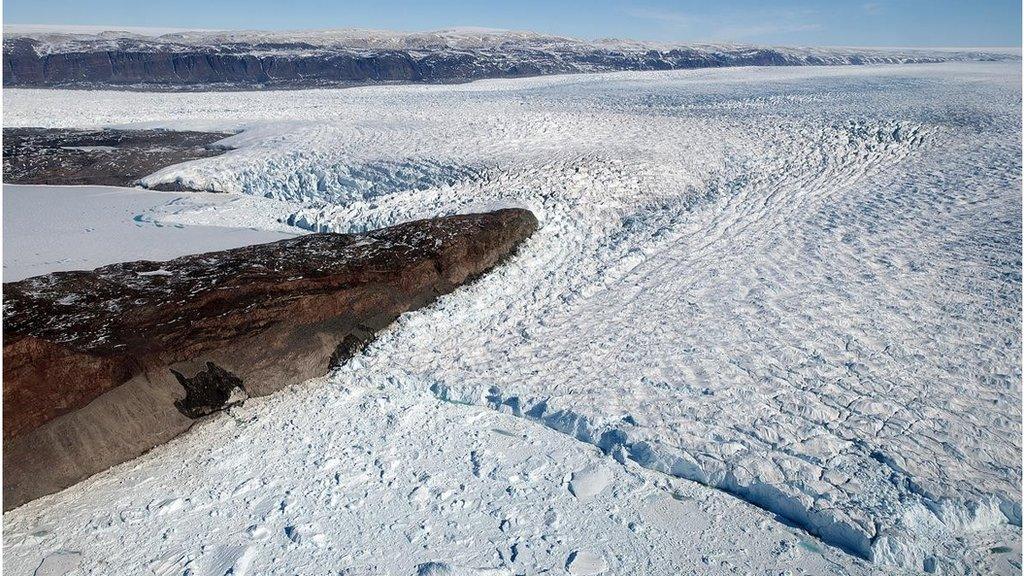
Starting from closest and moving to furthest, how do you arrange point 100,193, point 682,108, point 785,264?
point 785,264
point 100,193
point 682,108

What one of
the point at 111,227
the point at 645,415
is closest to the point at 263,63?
the point at 111,227

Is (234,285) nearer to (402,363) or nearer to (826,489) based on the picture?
(402,363)

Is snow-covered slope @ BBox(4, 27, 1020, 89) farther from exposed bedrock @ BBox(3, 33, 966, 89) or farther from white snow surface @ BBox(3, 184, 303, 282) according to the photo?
white snow surface @ BBox(3, 184, 303, 282)

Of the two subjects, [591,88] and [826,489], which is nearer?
[826,489]

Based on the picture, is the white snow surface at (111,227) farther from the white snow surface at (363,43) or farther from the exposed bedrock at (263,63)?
the white snow surface at (363,43)

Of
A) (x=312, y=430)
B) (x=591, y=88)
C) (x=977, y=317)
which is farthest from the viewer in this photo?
(x=591, y=88)

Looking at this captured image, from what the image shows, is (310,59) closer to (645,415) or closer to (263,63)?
(263,63)

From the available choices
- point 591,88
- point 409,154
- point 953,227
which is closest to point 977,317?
point 953,227
